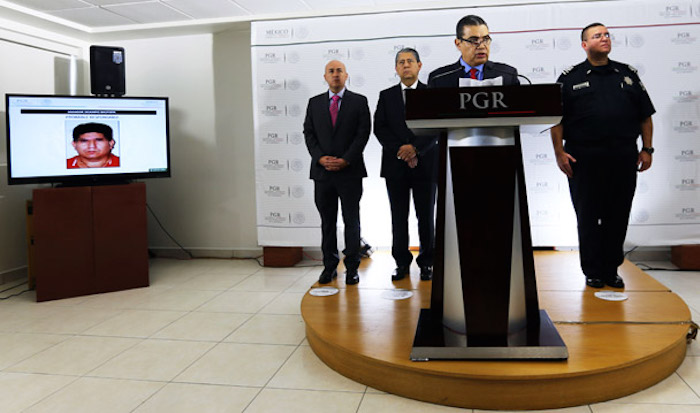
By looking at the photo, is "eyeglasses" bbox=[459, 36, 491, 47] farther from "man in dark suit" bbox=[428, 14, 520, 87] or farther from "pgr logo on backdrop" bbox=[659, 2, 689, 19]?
"pgr logo on backdrop" bbox=[659, 2, 689, 19]

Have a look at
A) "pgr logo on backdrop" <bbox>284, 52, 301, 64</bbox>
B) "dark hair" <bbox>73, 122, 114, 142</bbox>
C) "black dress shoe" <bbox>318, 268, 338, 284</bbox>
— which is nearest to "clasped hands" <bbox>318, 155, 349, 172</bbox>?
"black dress shoe" <bbox>318, 268, 338, 284</bbox>

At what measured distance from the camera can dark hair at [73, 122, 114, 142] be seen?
13.4ft

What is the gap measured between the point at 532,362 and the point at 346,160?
5.77 feet

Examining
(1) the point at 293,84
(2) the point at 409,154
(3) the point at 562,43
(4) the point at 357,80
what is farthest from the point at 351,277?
(3) the point at 562,43

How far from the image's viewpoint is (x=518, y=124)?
1.96 meters

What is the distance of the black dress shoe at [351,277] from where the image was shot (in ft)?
11.1

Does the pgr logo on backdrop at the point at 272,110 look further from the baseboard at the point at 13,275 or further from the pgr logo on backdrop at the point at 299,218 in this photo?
the baseboard at the point at 13,275

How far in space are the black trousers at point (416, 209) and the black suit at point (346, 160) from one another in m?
0.25

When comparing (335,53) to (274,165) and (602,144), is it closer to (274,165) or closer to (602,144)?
(274,165)

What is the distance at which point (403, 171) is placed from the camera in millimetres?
3309

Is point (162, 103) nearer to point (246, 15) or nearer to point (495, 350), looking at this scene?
point (246, 15)

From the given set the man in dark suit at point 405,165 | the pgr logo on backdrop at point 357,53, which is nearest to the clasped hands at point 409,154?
the man in dark suit at point 405,165

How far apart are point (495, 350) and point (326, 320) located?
3.09ft

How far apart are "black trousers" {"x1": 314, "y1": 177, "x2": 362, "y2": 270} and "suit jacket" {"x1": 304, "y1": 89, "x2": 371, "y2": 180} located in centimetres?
6
